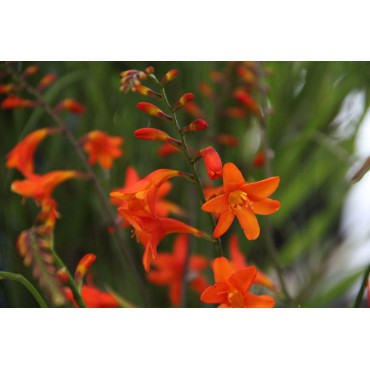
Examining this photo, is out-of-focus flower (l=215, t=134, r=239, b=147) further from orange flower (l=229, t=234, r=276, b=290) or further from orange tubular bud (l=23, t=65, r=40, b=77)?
orange tubular bud (l=23, t=65, r=40, b=77)

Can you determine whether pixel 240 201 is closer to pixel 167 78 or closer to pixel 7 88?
pixel 167 78

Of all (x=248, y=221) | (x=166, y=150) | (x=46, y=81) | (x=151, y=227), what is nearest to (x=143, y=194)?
(x=151, y=227)

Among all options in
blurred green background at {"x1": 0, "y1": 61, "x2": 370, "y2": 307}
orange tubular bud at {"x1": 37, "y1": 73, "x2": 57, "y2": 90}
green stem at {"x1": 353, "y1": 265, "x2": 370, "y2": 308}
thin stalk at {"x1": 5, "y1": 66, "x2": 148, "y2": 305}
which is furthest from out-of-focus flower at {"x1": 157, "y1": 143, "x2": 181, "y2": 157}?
green stem at {"x1": 353, "y1": 265, "x2": 370, "y2": 308}

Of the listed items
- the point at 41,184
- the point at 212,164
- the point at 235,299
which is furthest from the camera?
the point at 41,184

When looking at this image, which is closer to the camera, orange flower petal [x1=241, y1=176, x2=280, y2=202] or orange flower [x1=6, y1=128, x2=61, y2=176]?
orange flower petal [x1=241, y1=176, x2=280, y2=202]
